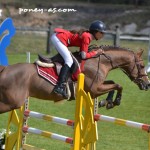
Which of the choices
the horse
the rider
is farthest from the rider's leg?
the horse

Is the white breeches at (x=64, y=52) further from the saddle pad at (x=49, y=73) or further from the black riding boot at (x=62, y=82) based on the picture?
the saddle pad at (x=49, y=73)

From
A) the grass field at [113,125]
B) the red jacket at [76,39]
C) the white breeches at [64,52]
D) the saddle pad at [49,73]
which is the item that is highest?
the red jacket at [76,39]

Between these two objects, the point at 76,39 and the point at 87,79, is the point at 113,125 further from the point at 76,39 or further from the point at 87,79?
the point at 76,39

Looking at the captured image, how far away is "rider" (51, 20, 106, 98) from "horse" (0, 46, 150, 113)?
0.15m

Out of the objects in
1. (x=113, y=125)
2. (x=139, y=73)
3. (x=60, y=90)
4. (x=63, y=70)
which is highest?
(x=63, y=70)

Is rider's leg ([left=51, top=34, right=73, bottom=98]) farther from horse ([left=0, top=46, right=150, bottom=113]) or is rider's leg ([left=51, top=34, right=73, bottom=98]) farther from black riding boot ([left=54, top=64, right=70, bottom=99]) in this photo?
horse ([left=0, top=46, right=150, bottom=113])

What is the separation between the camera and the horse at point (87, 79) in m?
8.34

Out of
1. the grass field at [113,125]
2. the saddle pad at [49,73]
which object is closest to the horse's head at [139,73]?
the grass field at [113,125]

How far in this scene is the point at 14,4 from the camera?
34.8 metres

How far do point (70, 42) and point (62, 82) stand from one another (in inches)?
24.6

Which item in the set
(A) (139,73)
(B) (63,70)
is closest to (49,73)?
(B) (63,70)

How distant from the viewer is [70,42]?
8.65m

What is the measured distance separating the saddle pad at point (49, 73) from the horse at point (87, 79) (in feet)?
0.17

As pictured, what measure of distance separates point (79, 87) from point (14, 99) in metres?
1.47
